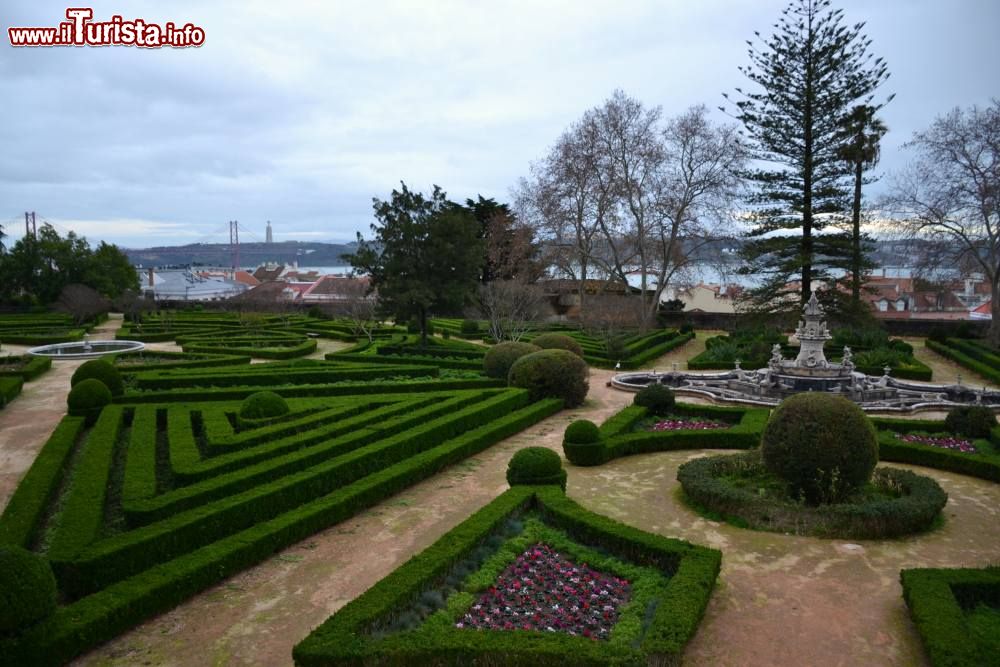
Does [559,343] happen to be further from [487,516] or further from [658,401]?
[487,516]

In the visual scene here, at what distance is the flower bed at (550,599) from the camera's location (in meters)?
6.68

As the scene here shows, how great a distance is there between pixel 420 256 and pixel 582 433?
1597 cm

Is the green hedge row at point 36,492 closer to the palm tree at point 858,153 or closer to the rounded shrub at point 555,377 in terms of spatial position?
the rounded shrub at point 555,377

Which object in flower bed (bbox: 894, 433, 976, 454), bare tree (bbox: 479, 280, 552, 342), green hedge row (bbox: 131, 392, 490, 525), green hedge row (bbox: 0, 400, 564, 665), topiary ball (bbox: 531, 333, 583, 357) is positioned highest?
bare tree (bbox: 479, 280, 552, 342)

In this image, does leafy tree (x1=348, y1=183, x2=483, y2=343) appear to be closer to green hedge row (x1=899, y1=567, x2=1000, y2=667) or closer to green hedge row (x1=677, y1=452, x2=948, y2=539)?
green hedge row (x1=677, y1=452, x2=948, y2=539)

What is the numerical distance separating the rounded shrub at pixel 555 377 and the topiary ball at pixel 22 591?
1297cm

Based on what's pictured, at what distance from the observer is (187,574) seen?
7441 millimetres

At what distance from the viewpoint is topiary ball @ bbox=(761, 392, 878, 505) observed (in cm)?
934

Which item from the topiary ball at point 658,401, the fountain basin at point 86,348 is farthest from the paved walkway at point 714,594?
the fountain basin at point 86,348

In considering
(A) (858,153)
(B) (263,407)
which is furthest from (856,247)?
(B) (263,407)

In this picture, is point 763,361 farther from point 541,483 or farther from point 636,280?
point 636,280

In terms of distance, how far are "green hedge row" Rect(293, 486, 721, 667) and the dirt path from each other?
23.4 ft

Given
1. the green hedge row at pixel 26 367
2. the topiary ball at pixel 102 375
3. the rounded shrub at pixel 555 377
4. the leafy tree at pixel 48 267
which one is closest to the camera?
the topiary ball at pixel 102 375

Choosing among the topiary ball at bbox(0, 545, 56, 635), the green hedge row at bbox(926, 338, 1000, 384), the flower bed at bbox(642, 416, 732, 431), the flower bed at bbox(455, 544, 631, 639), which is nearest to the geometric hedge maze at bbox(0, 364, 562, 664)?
the topiary ball at bbox(0, 545, 56, 635)
